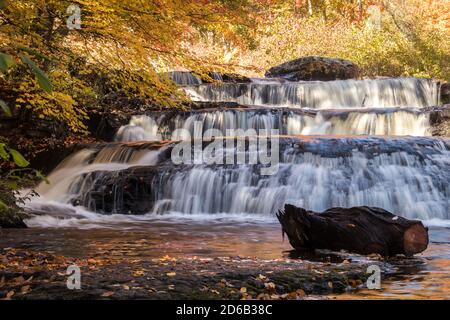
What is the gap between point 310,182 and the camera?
35.3ft

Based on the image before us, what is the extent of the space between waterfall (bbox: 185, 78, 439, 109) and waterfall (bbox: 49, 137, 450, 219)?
7180 mm

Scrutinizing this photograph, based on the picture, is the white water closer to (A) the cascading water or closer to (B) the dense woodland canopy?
(A) the cascading water

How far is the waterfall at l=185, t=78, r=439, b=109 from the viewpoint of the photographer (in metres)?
19.0

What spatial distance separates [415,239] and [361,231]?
22.3 inches

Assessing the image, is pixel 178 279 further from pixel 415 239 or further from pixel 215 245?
pixel 415 239

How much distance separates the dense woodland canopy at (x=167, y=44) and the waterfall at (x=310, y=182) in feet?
5.14

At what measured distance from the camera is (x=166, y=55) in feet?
24.4

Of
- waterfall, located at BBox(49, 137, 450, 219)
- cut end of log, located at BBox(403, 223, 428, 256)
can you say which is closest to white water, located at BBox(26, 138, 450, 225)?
waterfall, located at BBox(49, 137, 450, 219)

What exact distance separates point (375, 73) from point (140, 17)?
1934 centimetres

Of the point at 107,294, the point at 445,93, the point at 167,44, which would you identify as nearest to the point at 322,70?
the point at 445,93

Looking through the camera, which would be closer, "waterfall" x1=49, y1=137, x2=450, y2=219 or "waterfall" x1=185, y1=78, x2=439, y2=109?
"waterfall" x1=49, y1=137, x2=450, y2=219
